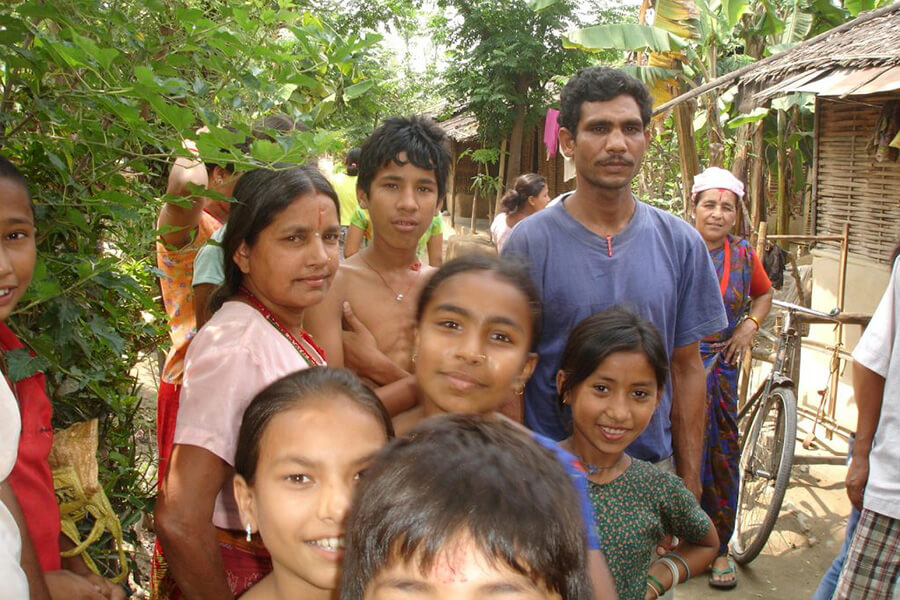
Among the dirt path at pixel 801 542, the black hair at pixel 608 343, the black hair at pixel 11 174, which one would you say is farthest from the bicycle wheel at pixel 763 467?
the black hair at pixel 11 174

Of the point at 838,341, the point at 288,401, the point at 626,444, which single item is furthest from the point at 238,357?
the point at 838,341

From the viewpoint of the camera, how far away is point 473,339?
1605 millimetres

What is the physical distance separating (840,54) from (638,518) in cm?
501

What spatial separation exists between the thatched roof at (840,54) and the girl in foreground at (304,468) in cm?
491

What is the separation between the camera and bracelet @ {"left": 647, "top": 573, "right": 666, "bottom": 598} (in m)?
2.06

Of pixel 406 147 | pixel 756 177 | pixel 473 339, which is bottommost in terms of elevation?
pixel 473 339

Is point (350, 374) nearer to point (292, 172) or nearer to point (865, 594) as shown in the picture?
point (292, 172)

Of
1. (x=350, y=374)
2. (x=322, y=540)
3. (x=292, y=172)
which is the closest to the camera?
(x=322, y=540)

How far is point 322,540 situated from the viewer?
1307 mm

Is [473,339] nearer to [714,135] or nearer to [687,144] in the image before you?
[687,144]

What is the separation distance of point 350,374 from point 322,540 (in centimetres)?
36

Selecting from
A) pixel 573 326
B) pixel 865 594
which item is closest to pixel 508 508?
pixel 573 326


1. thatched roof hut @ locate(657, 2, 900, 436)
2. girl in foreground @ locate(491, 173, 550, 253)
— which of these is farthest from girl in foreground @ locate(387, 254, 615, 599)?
girl in foreground @ locate(491, 173, 550, 253)

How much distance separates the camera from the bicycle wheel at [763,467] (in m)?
4.01
